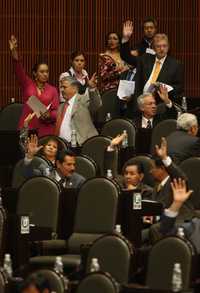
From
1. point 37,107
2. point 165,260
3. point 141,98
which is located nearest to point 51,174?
point 141,98

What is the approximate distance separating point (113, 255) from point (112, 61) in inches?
199

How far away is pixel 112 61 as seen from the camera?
14383mm

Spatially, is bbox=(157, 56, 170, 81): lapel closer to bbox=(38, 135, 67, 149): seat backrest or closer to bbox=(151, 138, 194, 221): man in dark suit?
bbox=(38, 135, 67, 149): seat backrest

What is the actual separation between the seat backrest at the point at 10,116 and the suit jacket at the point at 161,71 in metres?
1.26

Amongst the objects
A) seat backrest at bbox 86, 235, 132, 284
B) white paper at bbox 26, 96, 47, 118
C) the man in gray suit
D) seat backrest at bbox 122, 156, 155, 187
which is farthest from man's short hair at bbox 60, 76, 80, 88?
seat backrest at bbox 86, 235, 132, 284

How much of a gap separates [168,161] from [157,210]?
1.37 ft

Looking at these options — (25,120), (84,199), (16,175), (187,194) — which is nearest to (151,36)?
(25,120)

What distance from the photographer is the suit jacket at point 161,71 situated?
13.6 m

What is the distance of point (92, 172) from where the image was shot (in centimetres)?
1195

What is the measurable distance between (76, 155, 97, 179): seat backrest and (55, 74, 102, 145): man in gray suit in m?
1.22

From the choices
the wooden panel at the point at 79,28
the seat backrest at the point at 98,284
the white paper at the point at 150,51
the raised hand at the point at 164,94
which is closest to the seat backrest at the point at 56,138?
the raised hand at the point at 164,94

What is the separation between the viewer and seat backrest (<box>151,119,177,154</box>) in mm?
12750

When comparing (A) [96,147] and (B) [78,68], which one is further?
(B) [78,68]

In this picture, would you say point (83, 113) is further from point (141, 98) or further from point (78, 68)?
point (78, 68)
